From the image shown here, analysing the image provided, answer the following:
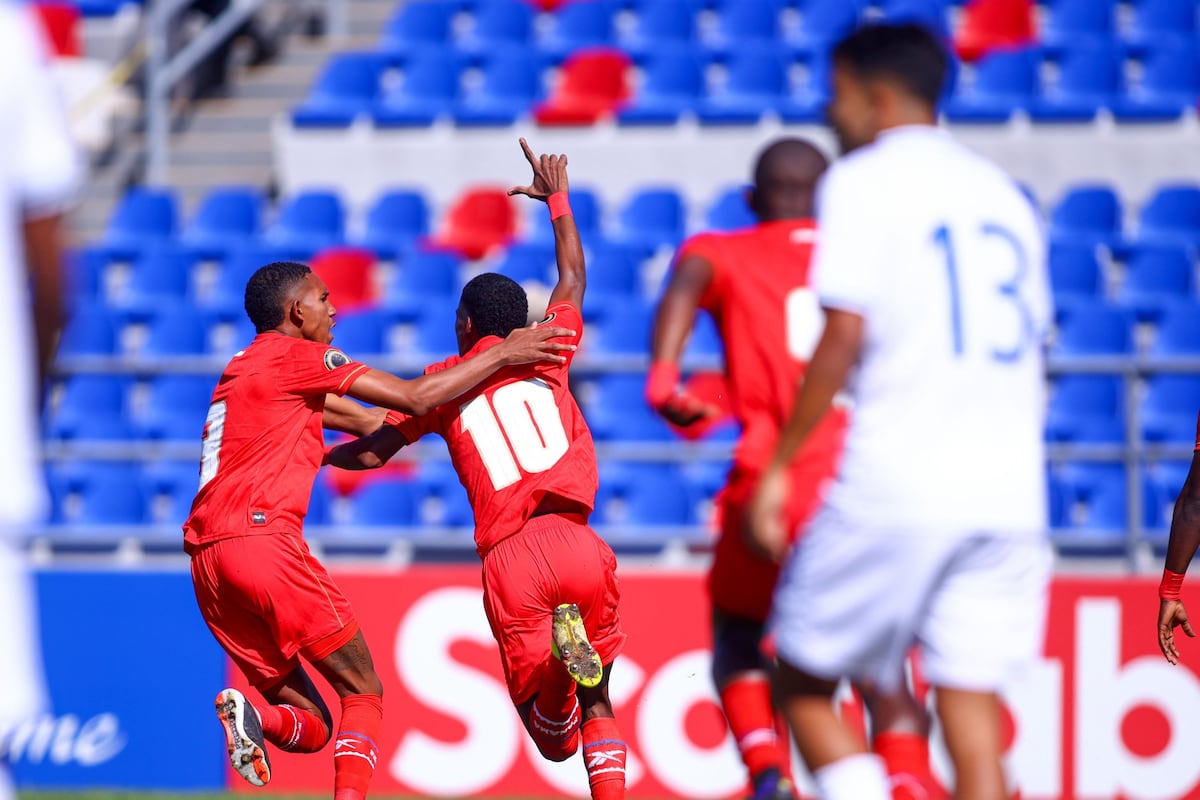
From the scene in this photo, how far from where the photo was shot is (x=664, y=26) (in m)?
14.8

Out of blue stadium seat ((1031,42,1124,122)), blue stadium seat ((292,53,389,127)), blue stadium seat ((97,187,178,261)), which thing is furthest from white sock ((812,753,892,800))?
blue stadium seat ((292,53,389,127))

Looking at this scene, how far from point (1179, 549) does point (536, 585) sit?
2.29m

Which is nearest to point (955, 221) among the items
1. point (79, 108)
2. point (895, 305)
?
point (895, 305)

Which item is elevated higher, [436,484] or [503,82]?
[503,82]

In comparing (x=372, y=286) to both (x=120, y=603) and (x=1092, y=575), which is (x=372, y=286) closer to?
(x=120, y=603)

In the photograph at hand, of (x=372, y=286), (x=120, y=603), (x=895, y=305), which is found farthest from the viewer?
(x=372, y=286)

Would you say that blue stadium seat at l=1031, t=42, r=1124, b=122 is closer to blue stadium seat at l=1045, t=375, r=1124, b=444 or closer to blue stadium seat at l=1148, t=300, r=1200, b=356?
blue stadium seat at l=1148, t=300, r=1200, b=356

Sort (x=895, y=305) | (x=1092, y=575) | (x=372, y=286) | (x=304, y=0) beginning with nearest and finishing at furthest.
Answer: (x=895, y=305) < (x=1092, y=575) < (x=372, y=286) < (x=304, y=0)

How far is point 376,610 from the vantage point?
9.15m

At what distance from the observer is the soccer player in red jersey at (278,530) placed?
5781 mm

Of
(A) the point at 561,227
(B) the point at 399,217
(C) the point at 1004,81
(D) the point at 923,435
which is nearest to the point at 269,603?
(A) the point at 561,227

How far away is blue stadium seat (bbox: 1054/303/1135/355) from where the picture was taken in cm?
1100

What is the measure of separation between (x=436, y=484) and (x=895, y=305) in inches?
305

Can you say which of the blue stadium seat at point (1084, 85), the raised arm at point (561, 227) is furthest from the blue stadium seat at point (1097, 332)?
the raised arm at point (561, 227)
